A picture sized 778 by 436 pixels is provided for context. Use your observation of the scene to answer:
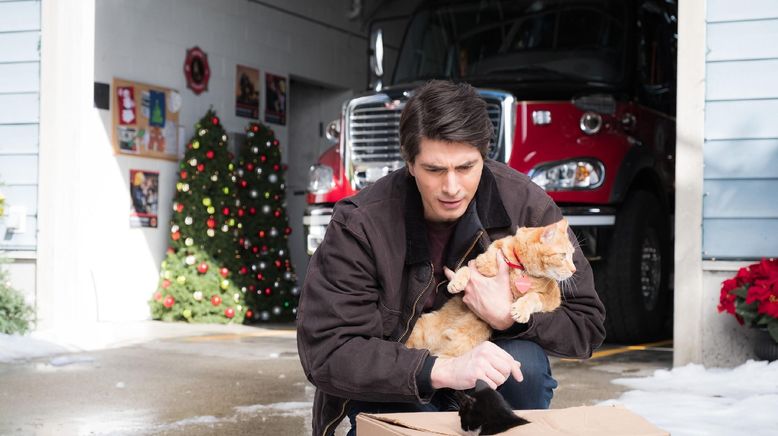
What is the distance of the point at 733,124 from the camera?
589 centimetres

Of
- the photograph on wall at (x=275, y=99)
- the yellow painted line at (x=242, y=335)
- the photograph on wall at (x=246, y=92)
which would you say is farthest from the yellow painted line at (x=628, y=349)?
the photograph on wall at (x=275, y=99)

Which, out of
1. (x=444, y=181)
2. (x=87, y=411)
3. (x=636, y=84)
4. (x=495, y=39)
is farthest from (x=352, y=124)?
(x=444, y=181)

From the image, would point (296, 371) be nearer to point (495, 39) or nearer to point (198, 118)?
point (495, 39)

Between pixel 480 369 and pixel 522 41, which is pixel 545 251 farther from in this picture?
pixel 522 41

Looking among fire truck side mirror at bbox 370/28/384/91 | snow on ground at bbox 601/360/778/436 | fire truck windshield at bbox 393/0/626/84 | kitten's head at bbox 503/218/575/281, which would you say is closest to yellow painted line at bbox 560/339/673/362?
snow on ground at bbox 601/360/778/436

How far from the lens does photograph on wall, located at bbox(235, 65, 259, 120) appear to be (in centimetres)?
1024

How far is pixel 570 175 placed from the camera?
6637 mm

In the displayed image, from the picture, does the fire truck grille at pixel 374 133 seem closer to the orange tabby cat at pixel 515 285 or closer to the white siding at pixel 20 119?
the white siding at pixel 20 119

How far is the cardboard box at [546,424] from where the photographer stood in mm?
1924

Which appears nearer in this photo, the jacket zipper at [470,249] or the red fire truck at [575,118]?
the jacket zipper at [470,249]

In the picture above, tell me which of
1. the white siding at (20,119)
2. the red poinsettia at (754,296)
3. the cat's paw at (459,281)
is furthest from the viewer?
the white siding at (20,119)

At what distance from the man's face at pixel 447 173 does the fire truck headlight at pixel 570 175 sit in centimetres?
415

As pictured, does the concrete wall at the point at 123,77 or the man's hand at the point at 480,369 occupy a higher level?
the concrete wall at the point at 123,77

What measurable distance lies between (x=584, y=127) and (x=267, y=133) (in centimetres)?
384
